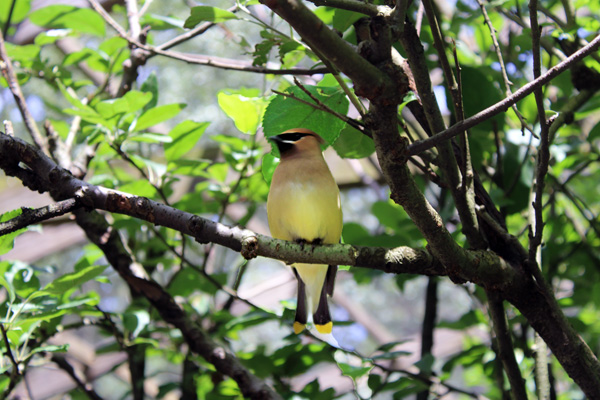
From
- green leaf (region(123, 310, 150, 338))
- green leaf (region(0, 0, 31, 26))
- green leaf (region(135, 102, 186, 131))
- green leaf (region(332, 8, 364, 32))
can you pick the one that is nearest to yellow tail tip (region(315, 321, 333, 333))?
green leaf (region(123, 310, 150, 338))

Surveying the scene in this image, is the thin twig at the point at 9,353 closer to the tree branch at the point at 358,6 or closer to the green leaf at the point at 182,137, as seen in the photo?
the green leaf at the point at 182,137

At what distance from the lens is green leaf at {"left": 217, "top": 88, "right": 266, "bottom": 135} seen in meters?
1.80

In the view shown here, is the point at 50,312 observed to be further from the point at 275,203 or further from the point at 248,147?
the point at 248,147

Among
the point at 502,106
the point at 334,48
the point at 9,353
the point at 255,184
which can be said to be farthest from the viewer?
the point at 255,184

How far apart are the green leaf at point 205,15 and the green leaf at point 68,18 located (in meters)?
Result: 0.90

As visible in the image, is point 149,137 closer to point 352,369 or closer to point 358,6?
point 352,369

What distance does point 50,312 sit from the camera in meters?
1.72

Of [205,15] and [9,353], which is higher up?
[205,15]

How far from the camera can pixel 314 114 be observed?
1.45 m

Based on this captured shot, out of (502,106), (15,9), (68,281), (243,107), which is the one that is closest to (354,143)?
(243,107)

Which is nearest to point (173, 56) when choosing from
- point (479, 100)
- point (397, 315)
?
point (479, 100)

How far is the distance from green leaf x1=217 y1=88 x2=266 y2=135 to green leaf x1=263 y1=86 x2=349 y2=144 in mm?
300

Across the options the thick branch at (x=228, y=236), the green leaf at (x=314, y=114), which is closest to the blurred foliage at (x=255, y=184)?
the green leaf at (x=314, y=114)

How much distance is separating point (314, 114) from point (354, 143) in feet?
0.60
